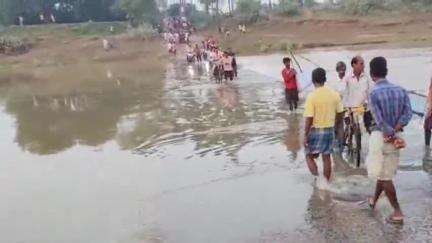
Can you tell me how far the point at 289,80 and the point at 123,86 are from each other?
12.2 meters

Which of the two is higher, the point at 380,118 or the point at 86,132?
the point at 380,118

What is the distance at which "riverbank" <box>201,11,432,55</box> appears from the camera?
3991cm

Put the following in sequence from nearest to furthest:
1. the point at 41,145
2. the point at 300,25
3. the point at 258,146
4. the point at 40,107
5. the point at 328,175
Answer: the point at 328,175, the point at 258,146, the point at 41,145, the point at 40,107, the point at 300,25

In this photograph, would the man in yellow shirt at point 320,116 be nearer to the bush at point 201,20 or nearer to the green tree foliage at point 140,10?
the green tree foliage at point 140,10

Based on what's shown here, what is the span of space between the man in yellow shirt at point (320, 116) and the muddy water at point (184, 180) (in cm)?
54

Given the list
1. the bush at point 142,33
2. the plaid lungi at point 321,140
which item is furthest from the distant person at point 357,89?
the bush at point 142,33

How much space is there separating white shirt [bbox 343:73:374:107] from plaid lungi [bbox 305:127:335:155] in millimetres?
1311

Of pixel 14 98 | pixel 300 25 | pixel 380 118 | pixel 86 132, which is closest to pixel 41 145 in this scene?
pixel 86 132

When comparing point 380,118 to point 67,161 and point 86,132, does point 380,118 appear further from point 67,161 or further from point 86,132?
point 86,132

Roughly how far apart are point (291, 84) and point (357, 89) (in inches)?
199

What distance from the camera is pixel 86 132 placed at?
14.6m

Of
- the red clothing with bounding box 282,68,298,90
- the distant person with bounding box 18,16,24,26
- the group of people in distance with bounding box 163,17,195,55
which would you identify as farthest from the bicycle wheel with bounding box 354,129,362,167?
the distant person with bounding box 18,16,24,26

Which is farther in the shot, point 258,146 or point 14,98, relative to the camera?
point 14,98

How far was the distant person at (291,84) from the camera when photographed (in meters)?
13.8
